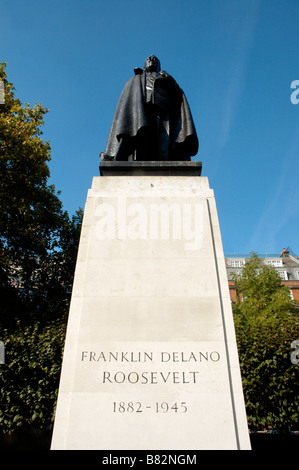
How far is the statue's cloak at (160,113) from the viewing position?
5906mm

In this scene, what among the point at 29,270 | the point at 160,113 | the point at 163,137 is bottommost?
the point at 163,137

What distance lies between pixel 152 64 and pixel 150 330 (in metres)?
6.02

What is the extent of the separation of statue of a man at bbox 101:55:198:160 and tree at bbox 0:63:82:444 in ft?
22.7

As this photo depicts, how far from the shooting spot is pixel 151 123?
624 centimetres

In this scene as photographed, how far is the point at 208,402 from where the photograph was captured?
3477mm

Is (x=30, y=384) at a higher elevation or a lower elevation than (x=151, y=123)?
lower

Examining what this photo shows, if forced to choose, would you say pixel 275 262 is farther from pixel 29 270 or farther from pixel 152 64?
pixel 152 64

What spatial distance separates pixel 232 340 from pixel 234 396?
62cm

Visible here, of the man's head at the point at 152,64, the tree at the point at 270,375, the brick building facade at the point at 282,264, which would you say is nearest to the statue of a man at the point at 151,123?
the man's head at the point at 152,64

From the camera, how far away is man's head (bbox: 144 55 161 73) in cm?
710

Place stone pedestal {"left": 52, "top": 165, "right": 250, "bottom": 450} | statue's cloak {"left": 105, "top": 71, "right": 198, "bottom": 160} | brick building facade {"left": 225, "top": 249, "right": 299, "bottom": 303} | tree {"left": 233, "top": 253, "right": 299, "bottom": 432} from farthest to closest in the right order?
brick building facade {"left": 225, "top": 249, "right": 299, "bottom": 303}, tree {"left": 233, "top": 253, "right": 299, "bottom": 432}, statue's cloak {"left": 105, "top": 71, "right": 198, "bottom": 160}, stone pedestal {"left": 52, "top": 165, "right": 250, "bottom": 450}

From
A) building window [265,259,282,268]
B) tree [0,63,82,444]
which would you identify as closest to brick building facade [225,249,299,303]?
building window [265,259,282,268]

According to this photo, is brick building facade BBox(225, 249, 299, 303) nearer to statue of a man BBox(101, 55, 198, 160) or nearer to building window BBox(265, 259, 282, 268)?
building window BBox(265, 259, 282, 268)

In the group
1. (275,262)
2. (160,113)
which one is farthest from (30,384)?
(275,262)
